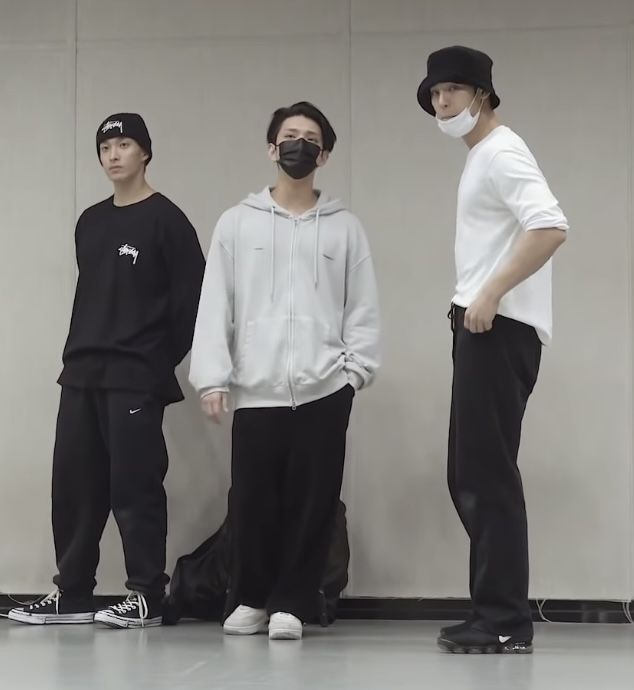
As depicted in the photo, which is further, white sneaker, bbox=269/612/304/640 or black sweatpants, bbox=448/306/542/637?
white sneaker, bbox=269/612/304/640

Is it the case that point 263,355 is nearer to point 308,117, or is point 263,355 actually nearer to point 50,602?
point 308,117

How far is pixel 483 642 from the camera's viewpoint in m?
2.85

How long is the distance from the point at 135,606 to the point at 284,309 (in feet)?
3.31

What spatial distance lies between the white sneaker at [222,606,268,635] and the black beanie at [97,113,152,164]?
1.49 m

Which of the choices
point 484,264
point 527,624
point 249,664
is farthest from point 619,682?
point 484,264

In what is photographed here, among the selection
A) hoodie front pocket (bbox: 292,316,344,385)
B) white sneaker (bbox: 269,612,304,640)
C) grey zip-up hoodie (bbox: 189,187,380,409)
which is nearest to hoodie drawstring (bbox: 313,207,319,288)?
grey zip-up hoodie (bbox: 189,187,380,409)

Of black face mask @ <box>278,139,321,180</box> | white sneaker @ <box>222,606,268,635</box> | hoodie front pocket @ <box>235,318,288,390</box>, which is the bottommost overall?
white sneaker @ <box>222,606,268,635</box>

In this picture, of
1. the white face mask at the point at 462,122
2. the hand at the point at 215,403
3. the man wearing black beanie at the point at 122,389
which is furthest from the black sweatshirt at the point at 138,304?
the white face mask at the point at 462,122

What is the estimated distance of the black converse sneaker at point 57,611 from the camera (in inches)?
143

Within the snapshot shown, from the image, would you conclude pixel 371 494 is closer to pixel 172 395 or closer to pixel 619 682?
pixel 172 395

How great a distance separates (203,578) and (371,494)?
68 centimetres

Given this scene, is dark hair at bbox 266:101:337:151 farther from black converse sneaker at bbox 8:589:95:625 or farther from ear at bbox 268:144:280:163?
black converse sneaker at bbox 8:589:95:625

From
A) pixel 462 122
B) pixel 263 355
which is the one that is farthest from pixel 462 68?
pixel 263 355

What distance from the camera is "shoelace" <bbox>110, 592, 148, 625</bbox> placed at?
350 cm
